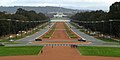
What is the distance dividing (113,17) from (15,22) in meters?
44.3

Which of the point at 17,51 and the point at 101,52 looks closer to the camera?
the point at 101,52

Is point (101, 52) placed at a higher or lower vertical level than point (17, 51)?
lower

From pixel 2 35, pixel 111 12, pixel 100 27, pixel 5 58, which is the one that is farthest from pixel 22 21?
pixel 5 58

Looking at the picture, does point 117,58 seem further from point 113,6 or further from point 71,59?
point 113,6

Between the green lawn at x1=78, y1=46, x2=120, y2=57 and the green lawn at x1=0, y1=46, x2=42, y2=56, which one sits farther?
the green lawn at x1=0, y1=46, x2=42, y2=56

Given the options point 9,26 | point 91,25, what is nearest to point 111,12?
point 9,26

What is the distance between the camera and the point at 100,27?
5689 inches

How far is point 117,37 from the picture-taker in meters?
122

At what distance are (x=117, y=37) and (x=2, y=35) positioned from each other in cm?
4364

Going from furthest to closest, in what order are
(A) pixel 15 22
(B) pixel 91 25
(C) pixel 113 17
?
(B) pixel 91 25, (A) pixel 15 22, (C) pixel 113 17

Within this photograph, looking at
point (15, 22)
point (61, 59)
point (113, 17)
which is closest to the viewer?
point (61, 59)

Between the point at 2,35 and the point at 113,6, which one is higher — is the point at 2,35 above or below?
below

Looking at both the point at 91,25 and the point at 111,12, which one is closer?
the point at 111,12

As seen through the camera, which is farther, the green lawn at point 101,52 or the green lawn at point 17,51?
the green lawn at point 17,51
